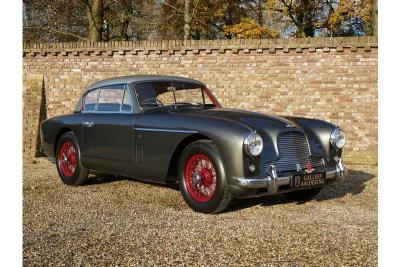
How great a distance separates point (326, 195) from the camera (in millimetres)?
6094

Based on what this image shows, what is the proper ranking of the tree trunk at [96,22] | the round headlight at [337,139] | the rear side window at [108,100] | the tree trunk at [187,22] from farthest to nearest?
the tree trunk at [187,22], the tree trunk at [96,22], the rear side window at [108,100], the round headlight at [337,139]

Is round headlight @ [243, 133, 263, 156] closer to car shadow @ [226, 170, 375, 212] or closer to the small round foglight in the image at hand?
car shadow @ [226, 170, 375, 212]

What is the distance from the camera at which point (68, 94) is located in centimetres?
1155

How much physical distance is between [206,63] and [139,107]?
→ 5.39 m

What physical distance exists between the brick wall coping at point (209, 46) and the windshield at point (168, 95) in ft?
15.9

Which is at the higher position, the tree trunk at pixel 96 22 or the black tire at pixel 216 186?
the tree trunk at pixel 96 22

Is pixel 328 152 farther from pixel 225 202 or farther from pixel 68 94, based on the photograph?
pixel 68 94

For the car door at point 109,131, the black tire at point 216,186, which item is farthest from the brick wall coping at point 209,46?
the black tire at point 216,186

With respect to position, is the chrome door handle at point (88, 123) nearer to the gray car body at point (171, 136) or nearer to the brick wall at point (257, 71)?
Result: the gray car body at point (171, 136)

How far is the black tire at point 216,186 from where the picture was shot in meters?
4.67

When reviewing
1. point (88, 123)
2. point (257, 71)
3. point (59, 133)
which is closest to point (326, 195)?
point (88, 123)

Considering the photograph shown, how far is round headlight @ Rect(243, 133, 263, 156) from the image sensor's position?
14.9 feet

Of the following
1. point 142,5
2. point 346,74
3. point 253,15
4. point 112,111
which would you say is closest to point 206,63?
point 346,74

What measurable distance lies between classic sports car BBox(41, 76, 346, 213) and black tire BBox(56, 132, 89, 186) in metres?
0.01
